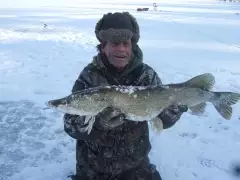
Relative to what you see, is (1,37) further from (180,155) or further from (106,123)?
(106,123)

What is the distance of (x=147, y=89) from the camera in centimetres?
273

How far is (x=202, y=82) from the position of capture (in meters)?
2.90

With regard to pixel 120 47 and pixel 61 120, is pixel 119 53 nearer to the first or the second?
pixel 120 47

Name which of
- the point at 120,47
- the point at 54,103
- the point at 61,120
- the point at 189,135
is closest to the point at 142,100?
the point at 120,47

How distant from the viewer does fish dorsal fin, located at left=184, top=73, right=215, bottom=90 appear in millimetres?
2881

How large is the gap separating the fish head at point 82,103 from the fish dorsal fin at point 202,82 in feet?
2.42

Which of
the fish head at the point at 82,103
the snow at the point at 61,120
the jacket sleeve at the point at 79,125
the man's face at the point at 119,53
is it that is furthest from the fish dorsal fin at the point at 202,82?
the snow at the point at 61,120

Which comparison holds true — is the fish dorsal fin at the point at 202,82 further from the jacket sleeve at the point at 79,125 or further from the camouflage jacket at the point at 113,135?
the jacket sleeve at the point at 79,125

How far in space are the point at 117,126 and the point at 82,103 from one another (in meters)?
0.52

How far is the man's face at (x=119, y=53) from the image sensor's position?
9.61 feet

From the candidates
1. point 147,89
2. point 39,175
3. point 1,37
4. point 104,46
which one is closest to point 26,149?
point 39,175

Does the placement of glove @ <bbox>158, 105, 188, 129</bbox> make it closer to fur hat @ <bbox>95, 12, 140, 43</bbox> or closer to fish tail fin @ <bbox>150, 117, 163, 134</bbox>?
fish tail fin @ <bbox>150, 117, 163, 134</bbox>

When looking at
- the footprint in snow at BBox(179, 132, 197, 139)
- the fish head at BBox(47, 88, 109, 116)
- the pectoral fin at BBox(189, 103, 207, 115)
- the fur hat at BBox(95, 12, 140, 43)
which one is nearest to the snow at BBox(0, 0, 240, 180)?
the footprint in snow at BBox(179, 132, 197, 139)

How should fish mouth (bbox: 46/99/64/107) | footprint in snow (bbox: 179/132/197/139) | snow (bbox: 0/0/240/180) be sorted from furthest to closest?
footprint in snow (bbox: 179/132/197/139) → snow (bbox: 0/0/240/180) → fish mouth (bbox: 46/99/64/107)
